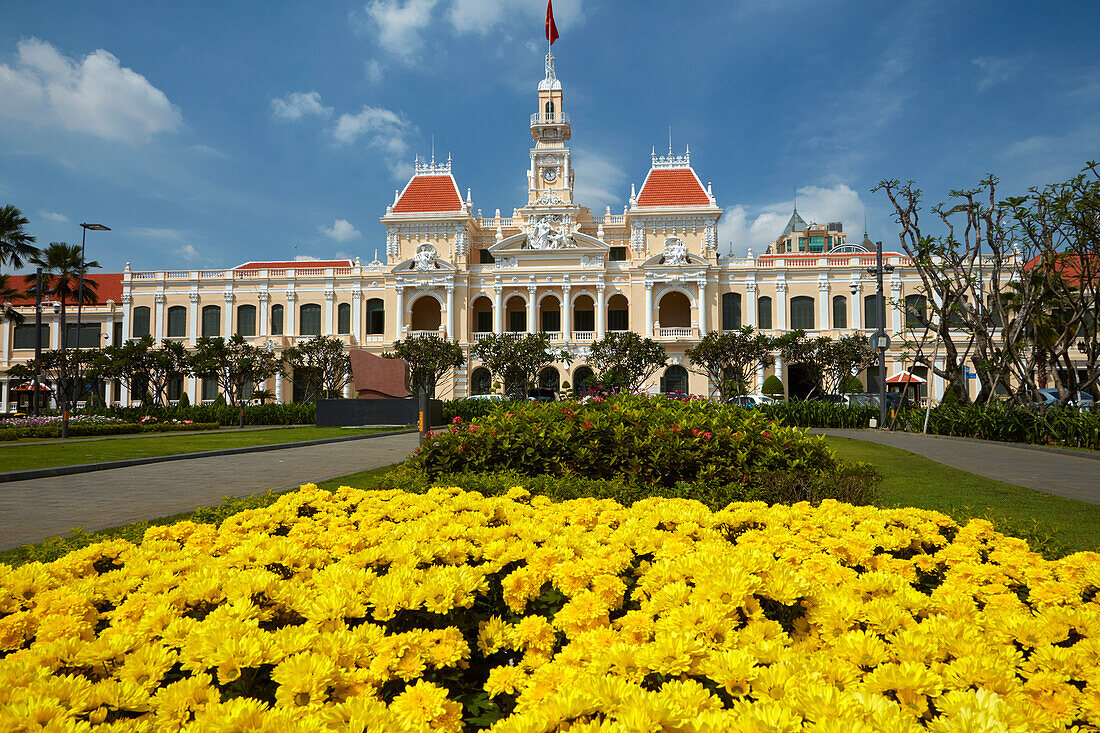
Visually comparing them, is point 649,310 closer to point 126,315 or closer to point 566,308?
point 566,308

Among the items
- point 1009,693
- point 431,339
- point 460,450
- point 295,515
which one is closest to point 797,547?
point 1009,693

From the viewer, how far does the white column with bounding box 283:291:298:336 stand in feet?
139

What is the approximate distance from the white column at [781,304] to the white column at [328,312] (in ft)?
91.3

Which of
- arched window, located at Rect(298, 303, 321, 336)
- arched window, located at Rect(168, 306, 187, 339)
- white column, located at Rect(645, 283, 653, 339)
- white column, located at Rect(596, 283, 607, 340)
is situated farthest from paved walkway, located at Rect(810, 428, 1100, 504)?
arched window, located at Rect(168, 306, 187, 339)

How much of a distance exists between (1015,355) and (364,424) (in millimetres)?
21647

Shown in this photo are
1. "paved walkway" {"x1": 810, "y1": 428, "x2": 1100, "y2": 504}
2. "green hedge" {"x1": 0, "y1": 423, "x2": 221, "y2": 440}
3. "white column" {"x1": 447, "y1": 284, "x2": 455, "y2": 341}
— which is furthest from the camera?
"white column" {"x1": 447, "y1": 284, "x2": 455, "y2": 341}

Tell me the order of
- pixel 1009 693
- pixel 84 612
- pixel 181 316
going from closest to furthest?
pixel 1009 693, pixel 84 612, pixel 181 316

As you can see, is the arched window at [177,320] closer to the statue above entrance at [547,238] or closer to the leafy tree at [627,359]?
the statue above entrance at [547,238]

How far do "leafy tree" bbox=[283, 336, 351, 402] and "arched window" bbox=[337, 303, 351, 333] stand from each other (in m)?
7.08

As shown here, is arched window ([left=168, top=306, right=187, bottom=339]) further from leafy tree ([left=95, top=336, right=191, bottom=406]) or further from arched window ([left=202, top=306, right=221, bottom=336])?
leafy tree ([left=95, top=336, right=191, bottom=406])

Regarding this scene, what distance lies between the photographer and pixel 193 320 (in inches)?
1687

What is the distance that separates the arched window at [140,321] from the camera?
43.2m

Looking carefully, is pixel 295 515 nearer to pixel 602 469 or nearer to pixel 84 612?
pixel 84 612

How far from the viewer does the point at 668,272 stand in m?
38.8
